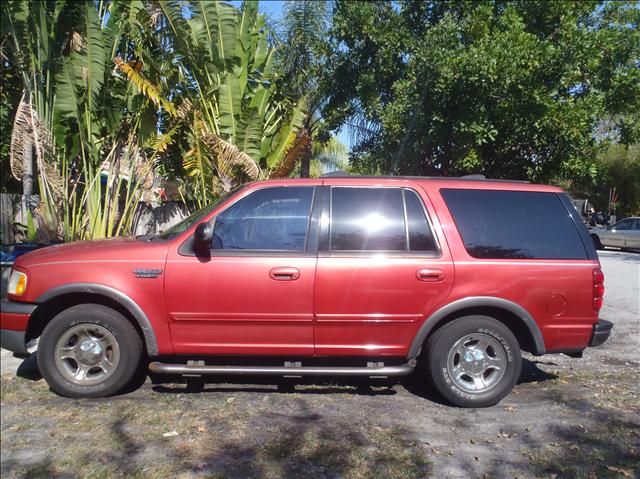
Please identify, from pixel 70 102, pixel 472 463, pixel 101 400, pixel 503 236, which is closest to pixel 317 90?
pixel 70 102

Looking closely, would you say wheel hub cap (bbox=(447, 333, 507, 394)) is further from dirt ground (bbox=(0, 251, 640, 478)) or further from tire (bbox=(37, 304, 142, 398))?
tire (bbox=(37, 304, 142, 398))

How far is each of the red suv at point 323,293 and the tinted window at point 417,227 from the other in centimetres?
1

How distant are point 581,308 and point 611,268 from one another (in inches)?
413

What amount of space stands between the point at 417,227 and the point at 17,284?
337 cm

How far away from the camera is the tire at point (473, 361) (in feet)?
14.5

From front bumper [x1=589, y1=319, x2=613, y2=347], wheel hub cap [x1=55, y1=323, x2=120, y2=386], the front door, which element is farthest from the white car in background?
wheel hub cap [x1=55, y1=323, x2=120, y2=386]

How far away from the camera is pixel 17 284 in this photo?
14.4ft

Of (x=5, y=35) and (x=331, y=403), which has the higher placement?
(x=5, y=35)

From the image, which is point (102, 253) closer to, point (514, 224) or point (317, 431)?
point (317, 431)

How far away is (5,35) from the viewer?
28.9ft

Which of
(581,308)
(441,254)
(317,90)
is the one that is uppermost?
(317,90)

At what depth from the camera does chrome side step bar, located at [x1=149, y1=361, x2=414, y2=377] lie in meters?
4.26

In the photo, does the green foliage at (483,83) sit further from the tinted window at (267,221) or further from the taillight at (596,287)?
the tinted window at (267,221)

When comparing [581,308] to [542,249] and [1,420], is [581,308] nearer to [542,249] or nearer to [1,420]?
[542,249]
